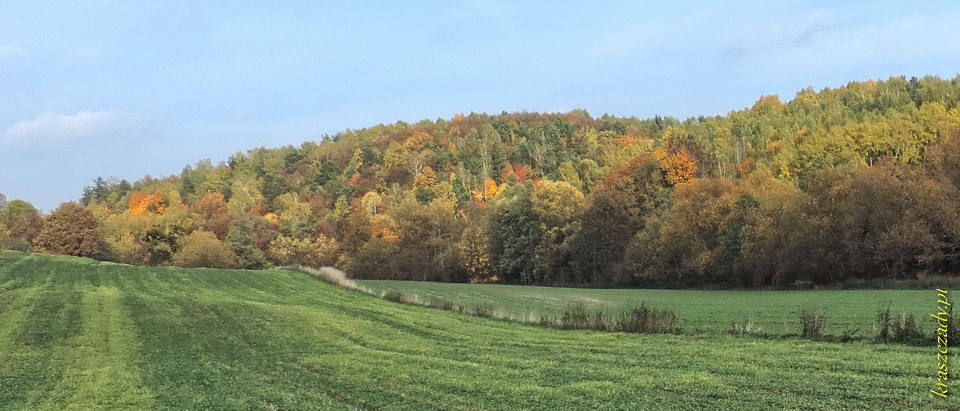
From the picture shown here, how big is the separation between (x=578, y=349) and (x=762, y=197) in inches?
2032

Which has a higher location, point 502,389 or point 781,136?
point 781,136

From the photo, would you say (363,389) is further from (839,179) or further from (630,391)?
(839,179)

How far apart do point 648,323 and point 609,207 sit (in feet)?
189

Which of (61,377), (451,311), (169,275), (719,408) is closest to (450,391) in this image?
(719,408)

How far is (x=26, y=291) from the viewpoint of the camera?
32062mm

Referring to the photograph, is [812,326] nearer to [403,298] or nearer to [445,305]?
[445,305]

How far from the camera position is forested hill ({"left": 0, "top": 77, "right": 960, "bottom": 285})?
172 ft

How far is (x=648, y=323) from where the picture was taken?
21.6 meters

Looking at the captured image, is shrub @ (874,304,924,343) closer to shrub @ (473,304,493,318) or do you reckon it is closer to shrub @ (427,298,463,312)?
shrub @ (473,304,493,318)

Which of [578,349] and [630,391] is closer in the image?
[630,391]

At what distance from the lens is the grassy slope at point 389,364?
12023 millimetres

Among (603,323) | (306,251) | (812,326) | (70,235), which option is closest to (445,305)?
→ (603,323)

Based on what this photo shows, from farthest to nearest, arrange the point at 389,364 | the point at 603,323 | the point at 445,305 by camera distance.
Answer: the point at 445,305
the point at 603,323
the point at 389,364

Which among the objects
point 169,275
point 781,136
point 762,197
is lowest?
point 169,275
